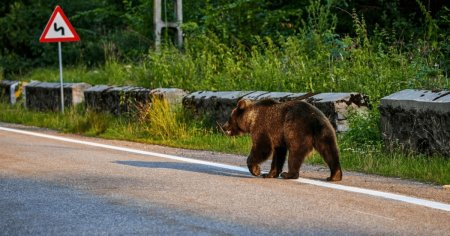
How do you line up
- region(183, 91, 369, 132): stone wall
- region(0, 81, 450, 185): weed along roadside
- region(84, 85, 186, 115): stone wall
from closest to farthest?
region(0, 81, 450, 185): weed along roadside
region(183, 91, 369, 132): stone wall
region(84, 85, 186, 115): stone wall

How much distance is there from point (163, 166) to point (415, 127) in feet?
9.08

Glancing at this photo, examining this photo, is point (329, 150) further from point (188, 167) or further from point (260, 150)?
point (188, 167)

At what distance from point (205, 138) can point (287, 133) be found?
488cm

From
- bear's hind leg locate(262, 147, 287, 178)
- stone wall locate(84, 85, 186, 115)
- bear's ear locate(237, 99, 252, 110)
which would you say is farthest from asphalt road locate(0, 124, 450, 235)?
stone wall locate(84, 85, 186, 115)

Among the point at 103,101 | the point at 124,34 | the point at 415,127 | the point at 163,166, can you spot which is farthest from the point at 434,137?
the point at 124,34

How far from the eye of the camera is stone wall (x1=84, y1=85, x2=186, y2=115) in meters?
15.6

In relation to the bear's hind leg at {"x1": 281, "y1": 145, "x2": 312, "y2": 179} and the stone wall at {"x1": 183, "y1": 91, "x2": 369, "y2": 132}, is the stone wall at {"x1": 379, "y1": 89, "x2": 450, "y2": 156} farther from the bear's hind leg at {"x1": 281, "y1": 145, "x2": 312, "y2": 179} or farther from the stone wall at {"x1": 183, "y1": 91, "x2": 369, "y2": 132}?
the bear's hind leg at {"x1": 281, "y1": 145, "x2": 312, "y2": 179}

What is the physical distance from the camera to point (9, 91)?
2502 cm

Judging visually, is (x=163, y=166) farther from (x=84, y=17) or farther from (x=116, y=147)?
(x=84, y=17)

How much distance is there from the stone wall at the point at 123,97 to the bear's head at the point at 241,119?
216 inches

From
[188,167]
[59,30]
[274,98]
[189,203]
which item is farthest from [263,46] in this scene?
[189,203]

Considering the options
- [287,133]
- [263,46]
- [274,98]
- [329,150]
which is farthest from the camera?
[263,46]

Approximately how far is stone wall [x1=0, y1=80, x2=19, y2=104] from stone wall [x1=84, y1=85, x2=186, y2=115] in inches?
240

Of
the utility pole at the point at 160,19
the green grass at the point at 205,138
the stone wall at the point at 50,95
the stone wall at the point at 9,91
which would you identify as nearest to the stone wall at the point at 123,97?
the green grass at the point at 205,138
